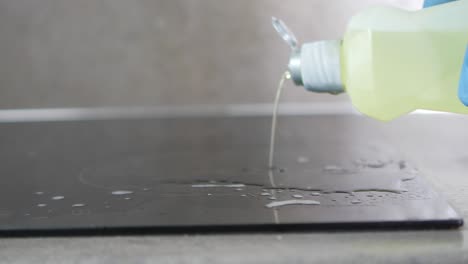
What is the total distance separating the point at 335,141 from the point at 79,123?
49 cm

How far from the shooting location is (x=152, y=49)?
1.19 metres

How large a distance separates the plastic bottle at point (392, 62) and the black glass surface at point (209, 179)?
90 millimetres

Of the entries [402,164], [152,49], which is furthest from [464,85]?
[152,49]

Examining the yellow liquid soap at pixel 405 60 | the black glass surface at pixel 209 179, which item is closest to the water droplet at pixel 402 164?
the black glass surface at pixel 209 179

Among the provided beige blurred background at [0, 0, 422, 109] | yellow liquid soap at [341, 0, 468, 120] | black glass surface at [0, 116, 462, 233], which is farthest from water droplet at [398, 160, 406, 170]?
beige blurred background at [0, 0, 422, 109]

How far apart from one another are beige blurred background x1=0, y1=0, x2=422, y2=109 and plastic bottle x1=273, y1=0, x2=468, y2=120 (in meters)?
0.50

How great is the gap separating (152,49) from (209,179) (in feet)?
1.76

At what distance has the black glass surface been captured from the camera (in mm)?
549

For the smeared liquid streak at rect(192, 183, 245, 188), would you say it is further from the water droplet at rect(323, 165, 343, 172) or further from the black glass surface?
the water droplet at rect(323, 165, 343, 172)

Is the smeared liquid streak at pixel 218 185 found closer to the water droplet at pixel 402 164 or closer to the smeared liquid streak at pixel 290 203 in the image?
the smeared liquid streak at pixel 290 203

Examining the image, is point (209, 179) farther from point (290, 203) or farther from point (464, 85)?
point (464, 85)

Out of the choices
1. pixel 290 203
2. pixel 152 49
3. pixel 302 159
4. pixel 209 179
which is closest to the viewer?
pixel 290 203

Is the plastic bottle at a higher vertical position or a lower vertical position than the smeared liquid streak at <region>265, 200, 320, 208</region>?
higher

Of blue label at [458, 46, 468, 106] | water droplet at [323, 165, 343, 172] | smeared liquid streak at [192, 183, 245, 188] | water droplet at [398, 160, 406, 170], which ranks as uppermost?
blue label at [458, 46, 468, 106]
